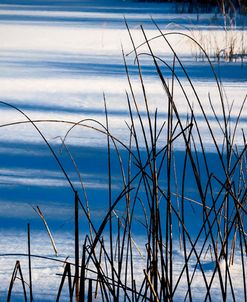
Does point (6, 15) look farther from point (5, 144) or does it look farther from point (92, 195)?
point (92, 195)

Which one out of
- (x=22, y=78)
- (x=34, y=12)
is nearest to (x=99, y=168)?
(x=22, y=78)

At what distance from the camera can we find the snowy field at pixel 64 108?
1756 millimetres

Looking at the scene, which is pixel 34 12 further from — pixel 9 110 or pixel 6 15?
pixel 9 110

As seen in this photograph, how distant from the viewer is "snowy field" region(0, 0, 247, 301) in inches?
69.1

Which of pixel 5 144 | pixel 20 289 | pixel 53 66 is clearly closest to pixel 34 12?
pixel 53 66

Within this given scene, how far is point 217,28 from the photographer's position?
7.62 m

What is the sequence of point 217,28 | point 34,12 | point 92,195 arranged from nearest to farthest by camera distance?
1. point 92,195
2. point 217,28
3. point 34,12

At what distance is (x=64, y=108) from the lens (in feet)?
11.8

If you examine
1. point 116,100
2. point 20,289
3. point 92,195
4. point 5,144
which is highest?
point 116,100

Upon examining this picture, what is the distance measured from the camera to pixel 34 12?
10609 mm

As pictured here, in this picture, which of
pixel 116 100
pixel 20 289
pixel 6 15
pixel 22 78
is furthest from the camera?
pixel 6 15

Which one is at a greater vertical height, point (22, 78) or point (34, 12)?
point (34, 12)

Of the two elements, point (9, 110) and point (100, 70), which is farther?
point (100, 70)

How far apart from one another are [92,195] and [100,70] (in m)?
2.83
